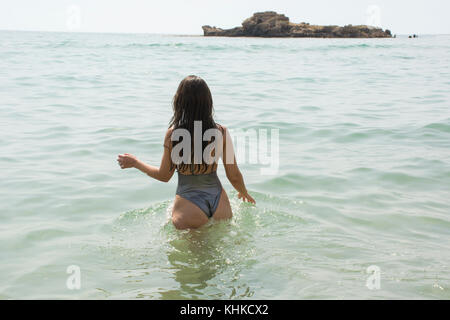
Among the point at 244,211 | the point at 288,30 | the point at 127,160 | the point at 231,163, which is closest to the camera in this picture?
the point at 127,160

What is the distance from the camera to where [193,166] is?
376 centimetres

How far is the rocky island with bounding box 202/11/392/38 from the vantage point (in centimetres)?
8138

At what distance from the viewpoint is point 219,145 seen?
3.71 meters

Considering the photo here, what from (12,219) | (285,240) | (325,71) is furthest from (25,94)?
(325,71)

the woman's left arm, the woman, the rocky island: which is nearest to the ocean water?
the woman

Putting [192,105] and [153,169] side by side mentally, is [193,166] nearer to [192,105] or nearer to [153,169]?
[153,169]

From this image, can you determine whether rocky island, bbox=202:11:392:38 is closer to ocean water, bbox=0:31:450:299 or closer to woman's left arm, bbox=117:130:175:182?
ocean water, bbox=0:31:450:299

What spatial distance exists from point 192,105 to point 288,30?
84.7 m

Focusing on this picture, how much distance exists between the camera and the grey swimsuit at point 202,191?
12.4 ft

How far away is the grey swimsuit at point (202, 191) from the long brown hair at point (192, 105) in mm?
289

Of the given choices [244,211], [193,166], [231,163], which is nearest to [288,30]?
[244,211]

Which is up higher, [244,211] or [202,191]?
[202,191]

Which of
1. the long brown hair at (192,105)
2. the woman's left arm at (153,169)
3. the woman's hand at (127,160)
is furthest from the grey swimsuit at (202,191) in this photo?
the woman's hand at (127,160)

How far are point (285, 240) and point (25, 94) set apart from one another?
978 cm
